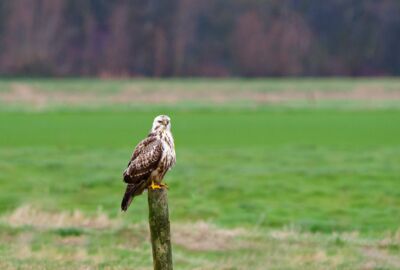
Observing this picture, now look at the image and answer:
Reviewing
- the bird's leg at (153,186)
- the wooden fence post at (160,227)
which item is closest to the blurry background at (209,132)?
the bird's leg at (153,186)

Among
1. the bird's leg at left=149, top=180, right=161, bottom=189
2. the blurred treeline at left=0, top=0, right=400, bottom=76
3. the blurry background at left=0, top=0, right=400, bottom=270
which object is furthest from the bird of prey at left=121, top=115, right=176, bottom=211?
the blurred treeline at left=0, top=0, right=400, bottom=76

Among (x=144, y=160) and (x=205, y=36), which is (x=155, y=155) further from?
(x=205, y=36)

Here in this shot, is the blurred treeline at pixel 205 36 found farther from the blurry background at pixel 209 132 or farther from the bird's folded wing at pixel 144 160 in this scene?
the bird's folded wing at pixel 144 160

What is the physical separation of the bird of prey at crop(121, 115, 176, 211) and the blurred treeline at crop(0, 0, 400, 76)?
262 ft

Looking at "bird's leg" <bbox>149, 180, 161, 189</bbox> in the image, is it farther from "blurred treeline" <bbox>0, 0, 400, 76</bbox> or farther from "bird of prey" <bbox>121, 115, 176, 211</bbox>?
"blurred treeline" <bbox>0, 0, 400, 76</bbox>

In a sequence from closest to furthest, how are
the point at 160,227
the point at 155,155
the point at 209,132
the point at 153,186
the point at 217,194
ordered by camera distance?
the point at 160,227
the point at 153,186
the point at 155,155
the point at 217,194
the point at 209,132

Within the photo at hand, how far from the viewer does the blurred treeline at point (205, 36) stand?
94.2 metres

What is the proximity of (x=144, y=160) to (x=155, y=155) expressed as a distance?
14 centimetres

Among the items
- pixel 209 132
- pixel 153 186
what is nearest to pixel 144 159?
pixel 153 186

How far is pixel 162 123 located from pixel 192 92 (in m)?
55.7

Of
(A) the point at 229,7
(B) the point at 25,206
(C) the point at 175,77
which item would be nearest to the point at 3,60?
(C) the point at 175,77

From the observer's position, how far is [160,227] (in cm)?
1006

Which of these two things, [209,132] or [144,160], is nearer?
[144,160]

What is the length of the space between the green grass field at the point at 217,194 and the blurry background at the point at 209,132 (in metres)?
0.05
